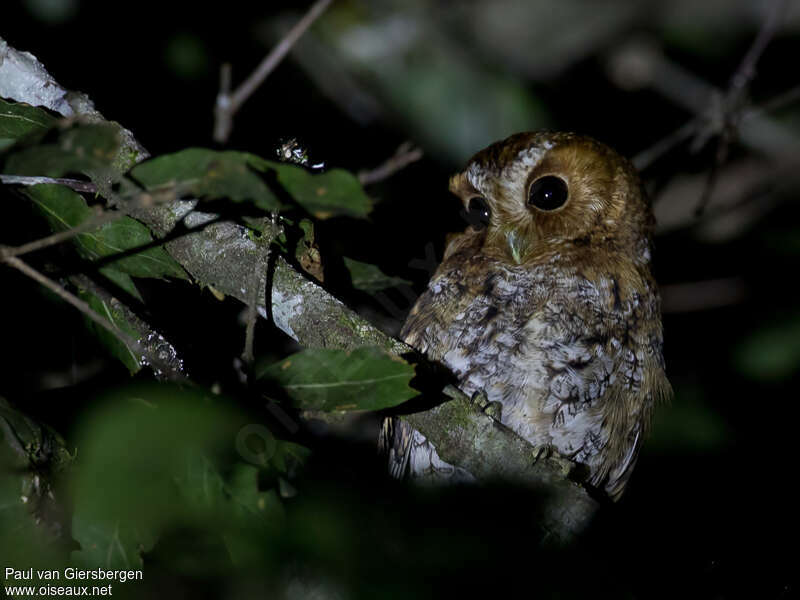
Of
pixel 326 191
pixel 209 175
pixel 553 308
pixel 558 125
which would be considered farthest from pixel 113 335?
pixel 558 125

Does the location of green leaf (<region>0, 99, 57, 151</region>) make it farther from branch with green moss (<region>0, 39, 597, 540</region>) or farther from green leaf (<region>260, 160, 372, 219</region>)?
green leaf (<region>260, 160, 372, 219</region>)

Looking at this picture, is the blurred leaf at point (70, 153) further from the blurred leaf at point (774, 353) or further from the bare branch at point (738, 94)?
the blurred leaf at point (774, 353)

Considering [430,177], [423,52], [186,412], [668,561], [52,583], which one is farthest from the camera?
[423,52]

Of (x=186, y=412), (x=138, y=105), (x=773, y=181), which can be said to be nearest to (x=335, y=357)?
(x=186, y=412)

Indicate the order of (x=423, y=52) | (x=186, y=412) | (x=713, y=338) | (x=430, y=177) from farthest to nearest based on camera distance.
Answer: (x=713, y=338) < (x=423, y=52) < (x=430, y=177) < (x=186, y=412)

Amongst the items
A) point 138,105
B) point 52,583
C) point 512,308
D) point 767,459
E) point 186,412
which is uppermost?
point 767,459

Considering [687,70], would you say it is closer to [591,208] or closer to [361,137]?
[361,137]

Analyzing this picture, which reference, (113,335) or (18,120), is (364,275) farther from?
(18,120)
